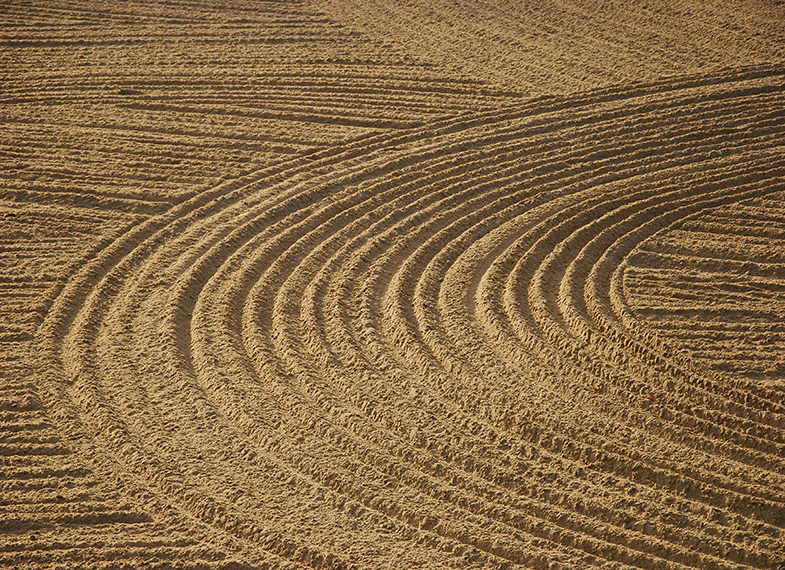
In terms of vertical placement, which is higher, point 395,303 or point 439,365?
point 395,303

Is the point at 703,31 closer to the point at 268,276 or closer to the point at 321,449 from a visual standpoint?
the point at 268,276

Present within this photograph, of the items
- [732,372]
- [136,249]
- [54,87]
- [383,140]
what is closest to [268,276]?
[136,249]

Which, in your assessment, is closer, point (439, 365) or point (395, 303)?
point (439, 365)
